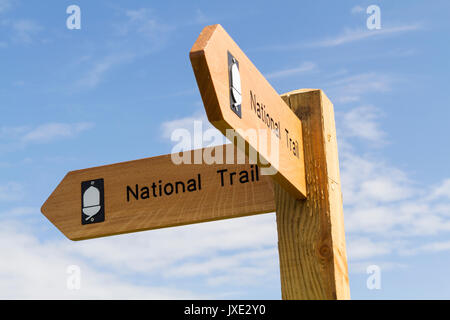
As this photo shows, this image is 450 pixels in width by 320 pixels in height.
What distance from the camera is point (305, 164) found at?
182 cm

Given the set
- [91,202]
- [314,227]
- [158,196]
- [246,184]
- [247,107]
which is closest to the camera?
[247,107]

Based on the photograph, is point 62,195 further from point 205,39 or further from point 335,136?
point 205,39

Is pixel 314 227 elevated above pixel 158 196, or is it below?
below

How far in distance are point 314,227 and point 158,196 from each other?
1.81 feet

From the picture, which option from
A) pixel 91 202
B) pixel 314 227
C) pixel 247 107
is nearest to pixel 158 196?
pixel 91 202

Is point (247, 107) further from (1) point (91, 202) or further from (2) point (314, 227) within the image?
(1) point (91, 202)

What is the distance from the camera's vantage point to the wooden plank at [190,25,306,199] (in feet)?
4.26

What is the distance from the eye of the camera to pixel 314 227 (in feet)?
5.82

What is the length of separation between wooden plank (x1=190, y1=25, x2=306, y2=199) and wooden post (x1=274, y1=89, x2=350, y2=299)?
0.04 meters

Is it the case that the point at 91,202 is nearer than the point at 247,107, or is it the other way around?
the point at 247,107
